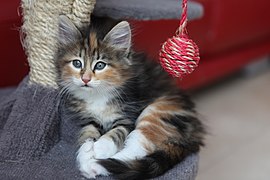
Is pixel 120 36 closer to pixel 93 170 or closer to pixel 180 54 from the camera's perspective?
pixel 180 54

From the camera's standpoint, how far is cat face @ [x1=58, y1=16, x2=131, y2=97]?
4.20ft

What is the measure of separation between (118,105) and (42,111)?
21 cm

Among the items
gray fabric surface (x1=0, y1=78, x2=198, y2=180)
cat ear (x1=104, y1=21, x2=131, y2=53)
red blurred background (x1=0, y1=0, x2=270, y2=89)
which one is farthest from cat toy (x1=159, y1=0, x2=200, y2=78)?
red blurred background (x1=0, y1=0, x2=270, y2=89)

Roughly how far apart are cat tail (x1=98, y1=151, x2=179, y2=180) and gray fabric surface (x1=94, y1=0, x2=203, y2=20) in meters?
0.44

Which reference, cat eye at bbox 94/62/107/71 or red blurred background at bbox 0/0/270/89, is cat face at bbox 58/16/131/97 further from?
red blurred background at bbox 0/0/270/89

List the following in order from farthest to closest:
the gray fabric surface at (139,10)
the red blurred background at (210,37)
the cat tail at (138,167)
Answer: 1. the red blurred background at (210,37)
2. the gray fabric surface at (139,10)
3. the cat tail at (138,167)

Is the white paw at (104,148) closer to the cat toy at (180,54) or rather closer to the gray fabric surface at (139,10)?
the cat toy at (180,54)

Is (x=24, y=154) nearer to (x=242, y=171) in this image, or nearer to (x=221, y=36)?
(x=242, y=171)

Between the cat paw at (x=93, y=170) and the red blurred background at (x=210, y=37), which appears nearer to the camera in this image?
the cat paw at (x=93, y=170)

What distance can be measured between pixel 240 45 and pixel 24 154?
1.79 metres

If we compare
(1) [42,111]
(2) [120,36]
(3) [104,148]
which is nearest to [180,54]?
(2) [120,36]

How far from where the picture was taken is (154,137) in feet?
4.16

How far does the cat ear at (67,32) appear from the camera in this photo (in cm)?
129

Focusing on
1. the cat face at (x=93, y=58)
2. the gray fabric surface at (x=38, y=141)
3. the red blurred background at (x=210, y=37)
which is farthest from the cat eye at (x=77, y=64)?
the red blurred background at (x=210, y=37)
